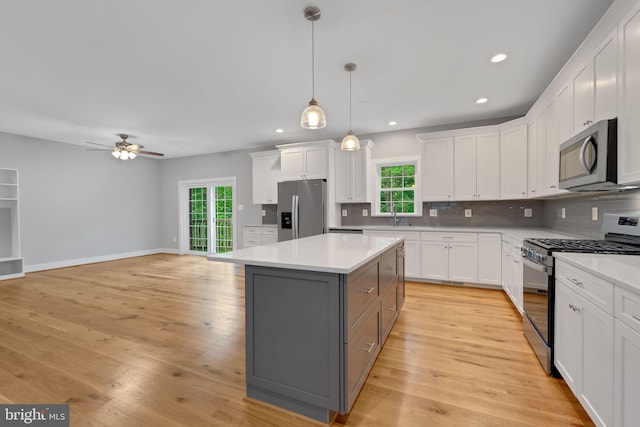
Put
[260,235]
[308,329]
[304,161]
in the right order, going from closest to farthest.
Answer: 1. [308,329]
2. [304,161]
3. [260,235]

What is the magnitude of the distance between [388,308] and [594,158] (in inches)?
71.5

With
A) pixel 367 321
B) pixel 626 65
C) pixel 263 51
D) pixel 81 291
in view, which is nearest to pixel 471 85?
pixel 626 65

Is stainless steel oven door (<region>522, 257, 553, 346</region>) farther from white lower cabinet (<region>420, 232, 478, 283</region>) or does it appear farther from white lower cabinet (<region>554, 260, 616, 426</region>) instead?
white lower cabinet (<region>420, 232, 478, 283</region>)

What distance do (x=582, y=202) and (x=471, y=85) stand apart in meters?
1.73

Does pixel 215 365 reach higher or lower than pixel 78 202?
lower

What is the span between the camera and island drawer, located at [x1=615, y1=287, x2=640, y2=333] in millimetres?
1117

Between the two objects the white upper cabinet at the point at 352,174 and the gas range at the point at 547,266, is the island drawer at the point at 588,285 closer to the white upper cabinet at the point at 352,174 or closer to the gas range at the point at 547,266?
the gas range at the point at 547,266

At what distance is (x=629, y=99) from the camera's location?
1.67 metres

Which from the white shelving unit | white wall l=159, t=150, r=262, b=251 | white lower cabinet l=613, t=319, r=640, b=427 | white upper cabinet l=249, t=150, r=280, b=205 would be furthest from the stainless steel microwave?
the white shelving unit

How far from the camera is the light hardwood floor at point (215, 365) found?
1.65 metres

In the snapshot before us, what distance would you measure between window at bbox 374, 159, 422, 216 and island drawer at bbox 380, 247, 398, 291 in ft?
7.90

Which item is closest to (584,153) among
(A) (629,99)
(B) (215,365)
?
(A) (629,99)

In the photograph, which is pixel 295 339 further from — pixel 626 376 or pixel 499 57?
pixel 499 57

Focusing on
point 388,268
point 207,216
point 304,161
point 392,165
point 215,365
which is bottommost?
point 215,365
